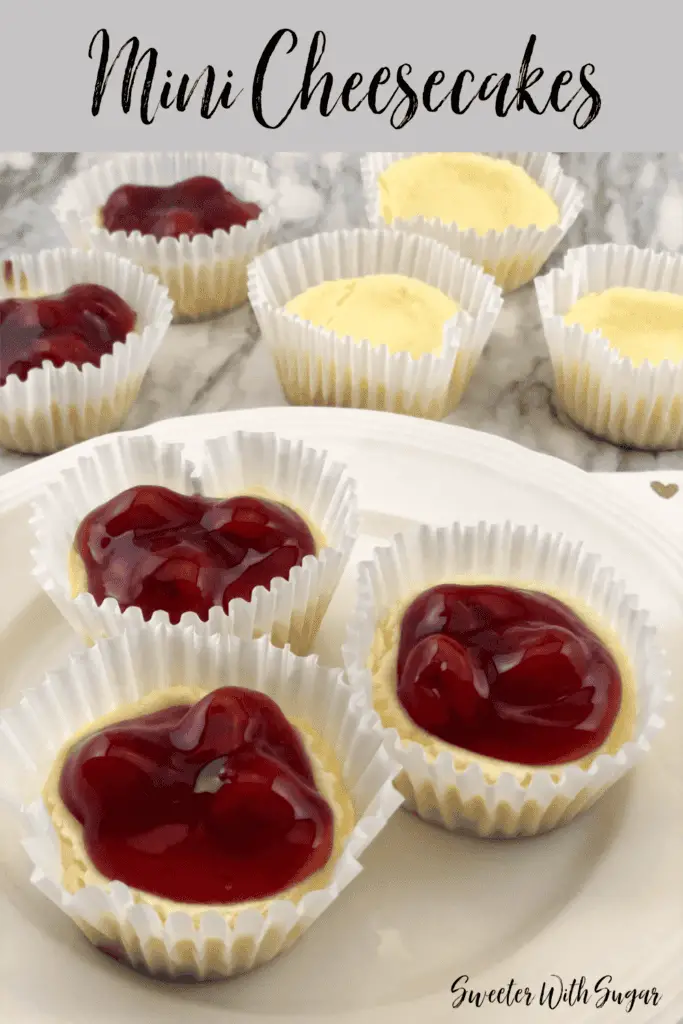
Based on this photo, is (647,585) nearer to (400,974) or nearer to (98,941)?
(400,974)

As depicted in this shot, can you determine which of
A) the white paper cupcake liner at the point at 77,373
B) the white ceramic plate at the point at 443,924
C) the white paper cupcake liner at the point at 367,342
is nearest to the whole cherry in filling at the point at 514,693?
the white ceramic plate at the point at 443,924

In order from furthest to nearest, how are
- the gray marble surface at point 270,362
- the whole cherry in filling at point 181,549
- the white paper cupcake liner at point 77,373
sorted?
1. the gray marble surface at point 270,362
2. the white paper cupcake liner at point 77,373
3. the whole cherry in filling at point 181,549

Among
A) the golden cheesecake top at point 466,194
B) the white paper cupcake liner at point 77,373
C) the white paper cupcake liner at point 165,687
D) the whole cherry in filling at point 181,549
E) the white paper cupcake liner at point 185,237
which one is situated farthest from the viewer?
the golden cheesecake top at point 466,194

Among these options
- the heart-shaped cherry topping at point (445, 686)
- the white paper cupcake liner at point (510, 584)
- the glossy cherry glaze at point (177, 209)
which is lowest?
the white paper cupcake liner at point (510, 584)

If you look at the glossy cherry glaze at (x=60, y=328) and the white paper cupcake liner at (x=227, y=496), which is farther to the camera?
the glossy cherry glaze at (x=60, y=328)

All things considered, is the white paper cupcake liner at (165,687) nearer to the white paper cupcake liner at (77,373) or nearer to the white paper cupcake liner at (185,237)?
the white paper cupcake liner at (77,373)

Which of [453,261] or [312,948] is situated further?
[453,261]

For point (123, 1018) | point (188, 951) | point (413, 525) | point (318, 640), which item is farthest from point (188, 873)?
point (413, 525)

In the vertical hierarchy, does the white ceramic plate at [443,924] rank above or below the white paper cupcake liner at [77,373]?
below
